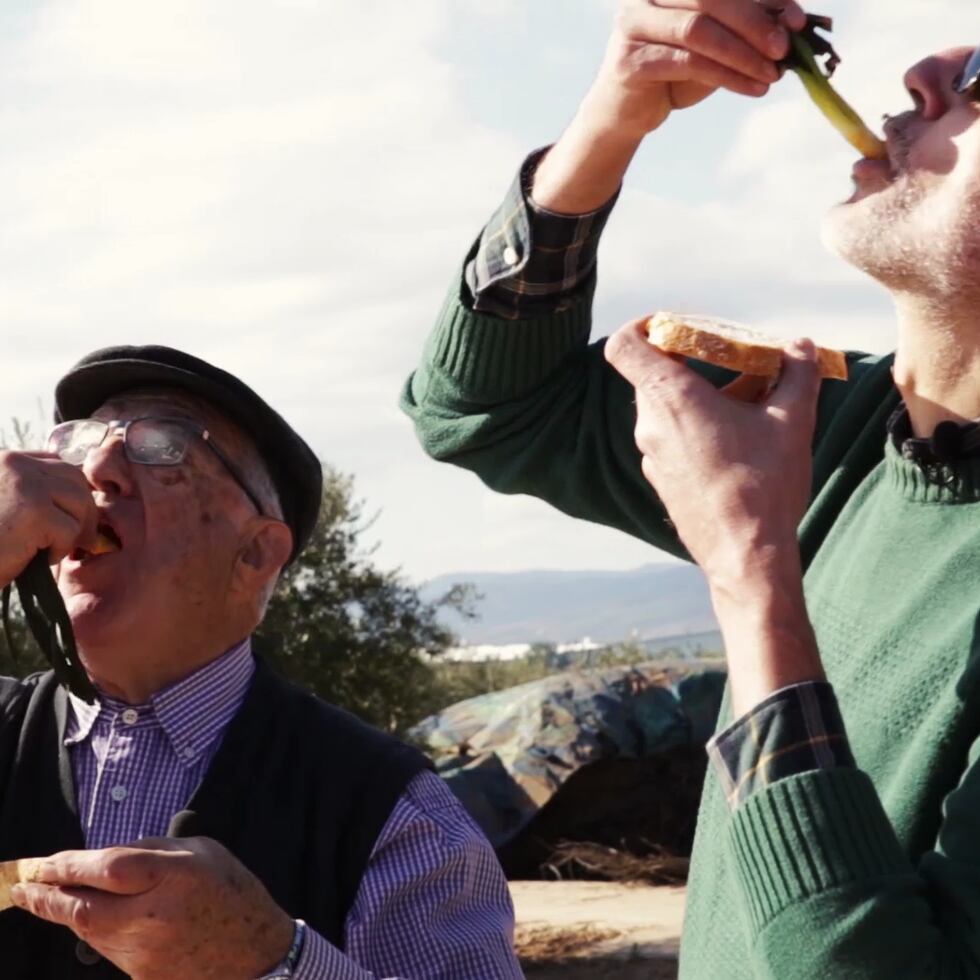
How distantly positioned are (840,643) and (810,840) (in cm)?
66

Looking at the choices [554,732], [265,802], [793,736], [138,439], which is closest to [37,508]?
[138,439]

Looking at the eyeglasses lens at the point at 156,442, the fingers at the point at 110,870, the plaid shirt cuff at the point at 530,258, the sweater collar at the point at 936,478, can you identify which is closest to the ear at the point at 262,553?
the eyeglasses lens at the point at 156,442

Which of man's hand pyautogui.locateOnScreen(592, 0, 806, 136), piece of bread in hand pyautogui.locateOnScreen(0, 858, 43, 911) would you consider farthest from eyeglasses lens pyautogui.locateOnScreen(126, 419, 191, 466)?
man's hand pyautogui.locateOnScreen(592, 0, 806, 136)

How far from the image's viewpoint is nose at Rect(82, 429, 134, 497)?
11.6 ft

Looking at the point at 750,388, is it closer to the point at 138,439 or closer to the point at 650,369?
the point at 650,369

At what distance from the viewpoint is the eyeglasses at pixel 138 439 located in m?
3.60

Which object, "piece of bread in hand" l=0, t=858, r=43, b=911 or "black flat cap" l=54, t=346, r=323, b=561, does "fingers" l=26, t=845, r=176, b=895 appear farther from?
"black flat cap" l=54, t=346, r=323, b=561

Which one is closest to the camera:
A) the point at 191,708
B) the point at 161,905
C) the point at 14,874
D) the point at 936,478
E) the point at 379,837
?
the point at 161,905

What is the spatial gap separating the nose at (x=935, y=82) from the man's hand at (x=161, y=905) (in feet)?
6.04

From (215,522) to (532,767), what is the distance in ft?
32.1

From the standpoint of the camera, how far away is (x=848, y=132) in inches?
132

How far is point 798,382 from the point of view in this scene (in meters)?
2.66

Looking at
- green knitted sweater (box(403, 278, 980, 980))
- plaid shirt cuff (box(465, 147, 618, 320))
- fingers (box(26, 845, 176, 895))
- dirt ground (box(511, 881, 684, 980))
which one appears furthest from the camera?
dirt ground (box(511, 881, 684, 980))

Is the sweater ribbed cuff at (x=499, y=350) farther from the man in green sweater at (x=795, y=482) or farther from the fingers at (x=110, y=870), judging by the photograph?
the fingers at (x=110, y=870)
